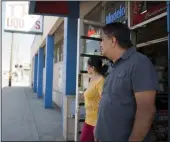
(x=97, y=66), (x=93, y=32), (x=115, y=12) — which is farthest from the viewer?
(x=115, y=12)

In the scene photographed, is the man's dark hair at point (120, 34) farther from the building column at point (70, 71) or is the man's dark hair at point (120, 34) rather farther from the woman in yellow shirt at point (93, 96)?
the building column at point (70, 71)

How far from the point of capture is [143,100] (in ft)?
6.13

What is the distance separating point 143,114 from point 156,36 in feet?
8.68

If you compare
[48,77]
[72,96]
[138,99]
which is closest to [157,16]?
[138,99]

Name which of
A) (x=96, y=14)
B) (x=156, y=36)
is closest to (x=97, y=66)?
(x=156, y=36)

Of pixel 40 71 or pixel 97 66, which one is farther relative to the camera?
pixel 40 71

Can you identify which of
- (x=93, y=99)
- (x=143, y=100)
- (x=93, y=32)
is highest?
(x=93, y=32)

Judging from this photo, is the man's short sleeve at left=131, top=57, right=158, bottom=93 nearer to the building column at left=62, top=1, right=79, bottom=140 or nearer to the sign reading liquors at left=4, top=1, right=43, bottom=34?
the building column at left=62, top=1, right=79, bottom=140

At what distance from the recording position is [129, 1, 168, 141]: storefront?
3584 millimetres

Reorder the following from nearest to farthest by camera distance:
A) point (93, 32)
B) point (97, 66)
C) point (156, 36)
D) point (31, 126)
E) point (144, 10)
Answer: point (97, 66), point (144, 10), point (156, 36), point (93, 32), point (31, 126)

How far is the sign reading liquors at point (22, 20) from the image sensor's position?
11781 mm

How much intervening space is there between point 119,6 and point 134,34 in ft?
2.96

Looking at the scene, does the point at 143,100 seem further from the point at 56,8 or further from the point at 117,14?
the point at 56,8

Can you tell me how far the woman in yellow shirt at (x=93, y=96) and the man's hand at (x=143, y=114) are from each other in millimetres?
1648
